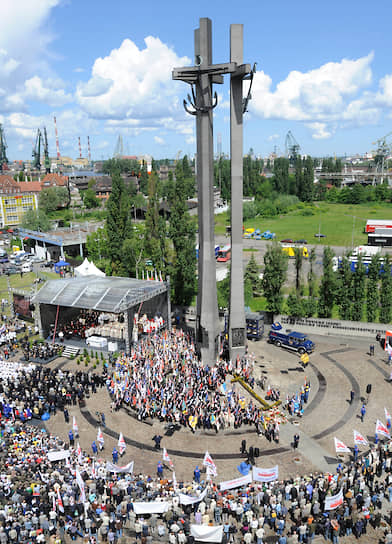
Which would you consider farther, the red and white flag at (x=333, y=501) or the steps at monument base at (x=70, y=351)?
the steps at monument base at (x=70, y=351)

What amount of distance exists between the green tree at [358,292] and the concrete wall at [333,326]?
982 mm

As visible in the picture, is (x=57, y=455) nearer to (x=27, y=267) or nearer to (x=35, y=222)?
(x=27, y=267)

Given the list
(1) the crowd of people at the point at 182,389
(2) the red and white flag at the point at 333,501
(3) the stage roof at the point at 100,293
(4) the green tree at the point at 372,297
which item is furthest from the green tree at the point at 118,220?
(2) the red and white flag at the point at 333,501

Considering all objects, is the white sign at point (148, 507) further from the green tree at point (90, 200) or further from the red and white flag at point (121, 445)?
the green tree at point (90, 200)

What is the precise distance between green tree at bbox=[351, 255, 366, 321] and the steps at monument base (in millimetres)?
26875

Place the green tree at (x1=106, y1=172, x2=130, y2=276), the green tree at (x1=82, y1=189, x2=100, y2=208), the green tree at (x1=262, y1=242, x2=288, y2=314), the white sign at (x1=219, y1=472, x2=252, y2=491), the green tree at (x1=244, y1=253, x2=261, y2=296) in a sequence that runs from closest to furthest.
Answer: the white sign at (x1=219, y1=472, x2=252, y2=491) → the green tree at (x1=262, y1=242, x2=288, y2=314) → the green tree at (x1=106, y1=172, x2=130, y2=276) → the green tree at (x1=244, y1=253, x2=261, y2=296) → the green tree at (x1=82, y1=189, x2=100, y2=208)

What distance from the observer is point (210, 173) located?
32844mm

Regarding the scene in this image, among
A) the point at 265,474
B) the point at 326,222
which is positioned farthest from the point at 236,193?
the point at 326,222

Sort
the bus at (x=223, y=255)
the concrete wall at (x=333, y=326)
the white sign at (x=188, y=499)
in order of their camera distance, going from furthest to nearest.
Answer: the bus at (x=223, y=255) < the concrete wall at (x=333, y=326) < the white sign at (x=188, y=499)

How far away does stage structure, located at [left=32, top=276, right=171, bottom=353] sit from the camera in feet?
126

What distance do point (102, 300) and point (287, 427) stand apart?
65.1 feet

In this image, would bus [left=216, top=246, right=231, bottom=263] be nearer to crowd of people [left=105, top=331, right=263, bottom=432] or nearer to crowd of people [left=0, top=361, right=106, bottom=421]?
crowd of people [left=105, top=331, right=263, bottom=432]

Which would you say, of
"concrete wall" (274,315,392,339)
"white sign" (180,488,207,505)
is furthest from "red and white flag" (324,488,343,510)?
"concrete wall" (274,315,392,339)

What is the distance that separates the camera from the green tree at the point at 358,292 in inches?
1661
